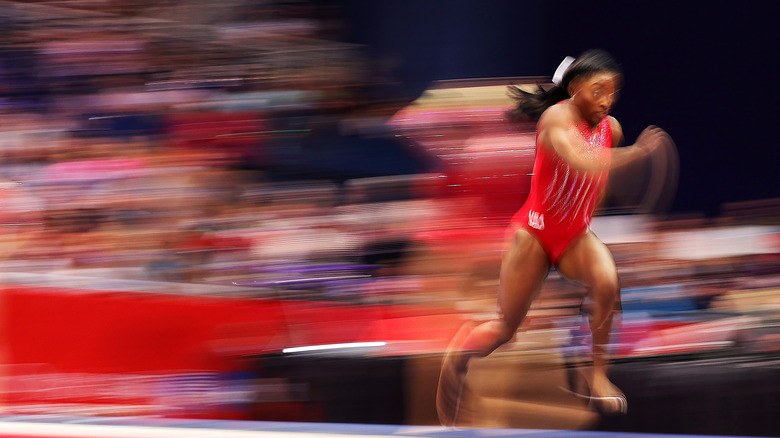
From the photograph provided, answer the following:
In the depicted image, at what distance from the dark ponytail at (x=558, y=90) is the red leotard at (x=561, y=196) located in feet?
0.40

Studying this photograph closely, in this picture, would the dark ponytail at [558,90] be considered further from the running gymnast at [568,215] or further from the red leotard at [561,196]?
the red leotard at [561,196]

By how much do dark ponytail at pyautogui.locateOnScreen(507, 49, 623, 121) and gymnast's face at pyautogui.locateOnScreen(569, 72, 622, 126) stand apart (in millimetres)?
14

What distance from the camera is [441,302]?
2791mm

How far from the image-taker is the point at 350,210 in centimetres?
331

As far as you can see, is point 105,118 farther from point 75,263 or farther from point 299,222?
point 299,222

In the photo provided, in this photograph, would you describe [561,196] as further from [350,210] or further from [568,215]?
[350,210]

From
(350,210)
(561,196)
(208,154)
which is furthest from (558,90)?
(208,154)

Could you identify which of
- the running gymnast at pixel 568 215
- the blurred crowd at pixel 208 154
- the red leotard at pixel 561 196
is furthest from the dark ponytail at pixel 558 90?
the blurred crowd at pixel 208 154

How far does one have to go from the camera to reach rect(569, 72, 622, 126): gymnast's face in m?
2.18

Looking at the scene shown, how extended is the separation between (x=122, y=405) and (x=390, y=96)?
1.55 m

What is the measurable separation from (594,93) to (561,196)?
29 centimetres

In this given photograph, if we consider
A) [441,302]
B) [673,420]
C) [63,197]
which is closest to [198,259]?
[63,197]

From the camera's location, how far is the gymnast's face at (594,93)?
85.7 inches

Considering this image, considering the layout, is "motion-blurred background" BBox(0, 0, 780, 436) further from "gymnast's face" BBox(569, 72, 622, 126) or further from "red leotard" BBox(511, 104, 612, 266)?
"gymnast's face" BBox(569, 72, 622, 126)
